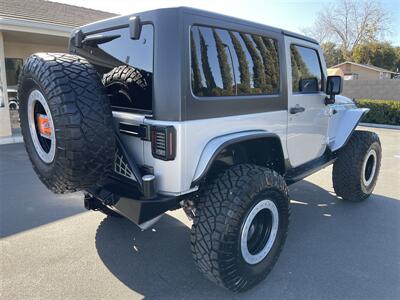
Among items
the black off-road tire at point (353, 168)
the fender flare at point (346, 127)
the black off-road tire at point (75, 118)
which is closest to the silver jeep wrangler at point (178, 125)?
the black off-road tire at point (75, 118)

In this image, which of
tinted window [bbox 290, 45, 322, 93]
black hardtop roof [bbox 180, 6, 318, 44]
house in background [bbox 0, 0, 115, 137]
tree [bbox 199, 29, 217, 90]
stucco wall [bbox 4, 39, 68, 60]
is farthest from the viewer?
stucco wall [bbox 4, 39, 68, 60]

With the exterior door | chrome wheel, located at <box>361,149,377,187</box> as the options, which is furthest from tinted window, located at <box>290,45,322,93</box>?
chrome wheel, located at <box>361,149,377,187</box>

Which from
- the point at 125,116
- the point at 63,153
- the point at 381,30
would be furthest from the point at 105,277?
the point at 381,30

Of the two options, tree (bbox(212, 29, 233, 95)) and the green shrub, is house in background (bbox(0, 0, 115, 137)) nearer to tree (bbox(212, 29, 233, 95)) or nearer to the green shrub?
tree (bbox(212, 29, 233, 95))

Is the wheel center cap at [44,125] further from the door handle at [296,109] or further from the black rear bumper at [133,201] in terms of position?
the door handle at [296,109]

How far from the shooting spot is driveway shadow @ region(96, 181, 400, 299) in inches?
104

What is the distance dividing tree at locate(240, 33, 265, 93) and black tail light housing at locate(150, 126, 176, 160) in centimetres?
107

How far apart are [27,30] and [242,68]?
326 inches

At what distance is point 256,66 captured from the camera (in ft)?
9.46

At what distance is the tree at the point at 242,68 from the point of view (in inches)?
106

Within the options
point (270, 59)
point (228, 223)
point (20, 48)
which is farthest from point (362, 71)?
point (228, 223)

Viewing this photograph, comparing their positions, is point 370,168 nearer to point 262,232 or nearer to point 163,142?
point 262,232

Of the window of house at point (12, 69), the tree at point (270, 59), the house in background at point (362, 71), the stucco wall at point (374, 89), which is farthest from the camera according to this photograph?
the house in background at point (362, 71)

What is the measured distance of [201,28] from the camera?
93.4 inches
